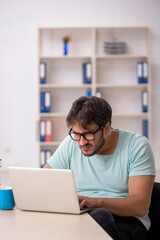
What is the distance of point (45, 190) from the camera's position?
1441 millimetres

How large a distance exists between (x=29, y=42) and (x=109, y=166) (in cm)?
364

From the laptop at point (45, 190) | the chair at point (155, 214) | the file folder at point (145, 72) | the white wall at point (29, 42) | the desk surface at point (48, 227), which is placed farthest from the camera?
the white wall at point (29, 42)

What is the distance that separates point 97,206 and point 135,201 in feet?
0.57

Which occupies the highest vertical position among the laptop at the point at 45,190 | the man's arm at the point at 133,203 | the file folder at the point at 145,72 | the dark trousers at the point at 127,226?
the file folder at the point at 145,72

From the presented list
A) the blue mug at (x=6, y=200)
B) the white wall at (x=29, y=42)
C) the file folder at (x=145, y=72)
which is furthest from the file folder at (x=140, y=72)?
the blue mug at (x=6, y=200)

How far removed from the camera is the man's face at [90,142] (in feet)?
5.55

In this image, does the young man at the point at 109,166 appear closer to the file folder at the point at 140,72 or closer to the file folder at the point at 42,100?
the file folder at the point at 42,100

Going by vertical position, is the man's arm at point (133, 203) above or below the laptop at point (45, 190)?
below

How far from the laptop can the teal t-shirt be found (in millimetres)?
327

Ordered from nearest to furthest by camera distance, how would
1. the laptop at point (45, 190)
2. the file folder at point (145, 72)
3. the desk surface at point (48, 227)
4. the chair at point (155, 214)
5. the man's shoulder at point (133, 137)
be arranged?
1. the desk surface at point (48, 227)
2. the laptop at point (45, 190)
3. the chair at point (155, 214)
4. the man's shoulder at point (133, 137)
5. the file folder at point (145, 72)

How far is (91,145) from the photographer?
1.70 m

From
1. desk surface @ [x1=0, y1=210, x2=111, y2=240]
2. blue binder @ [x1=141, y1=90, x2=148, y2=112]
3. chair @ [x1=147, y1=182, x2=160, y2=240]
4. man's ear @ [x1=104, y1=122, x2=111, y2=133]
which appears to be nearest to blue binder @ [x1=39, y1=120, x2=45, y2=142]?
blue binder @ [x1=141, y1=90, x2=148, y2=112]

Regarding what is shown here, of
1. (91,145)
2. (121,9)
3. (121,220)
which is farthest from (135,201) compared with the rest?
(121,9)

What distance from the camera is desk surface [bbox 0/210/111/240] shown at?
1.16m
